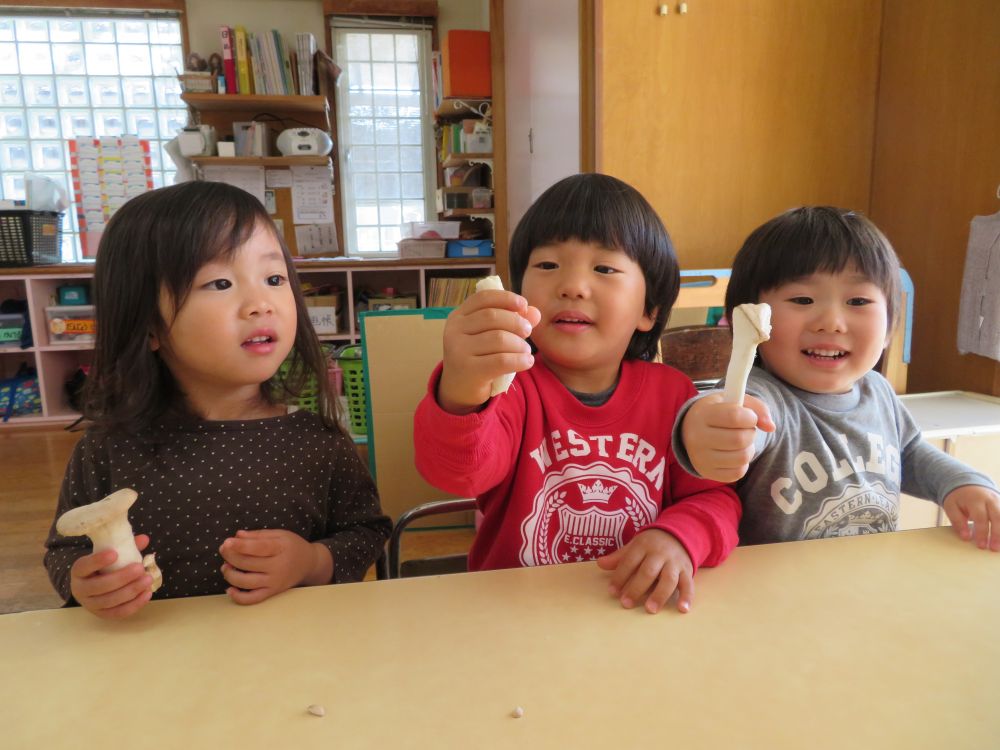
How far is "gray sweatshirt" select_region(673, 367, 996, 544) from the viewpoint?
2.64 ft

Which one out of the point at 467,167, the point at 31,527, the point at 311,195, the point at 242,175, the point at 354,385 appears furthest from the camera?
the point at 311,195

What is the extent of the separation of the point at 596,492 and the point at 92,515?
1.77 feet

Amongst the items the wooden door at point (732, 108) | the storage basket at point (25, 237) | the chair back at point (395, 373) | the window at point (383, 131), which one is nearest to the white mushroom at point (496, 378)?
the chair back at point (395, 373)

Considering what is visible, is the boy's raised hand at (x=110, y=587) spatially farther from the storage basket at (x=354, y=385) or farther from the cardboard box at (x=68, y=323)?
the cardboard box at (x=68, y=323)

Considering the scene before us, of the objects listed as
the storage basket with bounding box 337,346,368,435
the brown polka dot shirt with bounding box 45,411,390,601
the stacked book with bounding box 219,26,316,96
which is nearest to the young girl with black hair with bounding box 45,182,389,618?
the brown polka dot shirt with bounding box 45,411,390,601

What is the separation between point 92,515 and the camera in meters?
0.47

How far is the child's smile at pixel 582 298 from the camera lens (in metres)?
0.75

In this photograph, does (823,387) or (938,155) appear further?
(938,155)

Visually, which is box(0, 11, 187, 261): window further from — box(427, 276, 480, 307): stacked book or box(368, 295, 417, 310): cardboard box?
box(427, 276, 480, 307): stacked book

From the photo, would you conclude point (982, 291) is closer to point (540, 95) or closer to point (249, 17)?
point (540, 95)

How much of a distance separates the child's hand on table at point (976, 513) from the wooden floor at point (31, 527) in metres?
1.57

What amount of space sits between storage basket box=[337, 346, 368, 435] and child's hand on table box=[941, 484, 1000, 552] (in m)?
1.56

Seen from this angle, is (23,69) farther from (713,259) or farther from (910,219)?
(910,219)

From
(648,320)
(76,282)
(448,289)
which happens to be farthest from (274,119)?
(648,320)
